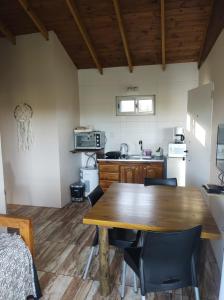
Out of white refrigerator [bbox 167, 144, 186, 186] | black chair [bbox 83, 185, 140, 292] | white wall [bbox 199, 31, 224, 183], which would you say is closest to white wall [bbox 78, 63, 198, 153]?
white refrigerator [bbox 167, 144, 186, 186]

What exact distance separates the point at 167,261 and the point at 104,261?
67 centimetres

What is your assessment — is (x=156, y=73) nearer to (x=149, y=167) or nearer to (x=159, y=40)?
(x=159, y=40)

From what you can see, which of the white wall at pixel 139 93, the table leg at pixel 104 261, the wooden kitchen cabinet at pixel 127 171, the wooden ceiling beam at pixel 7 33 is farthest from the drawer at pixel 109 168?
the wooden ceiling beam at pixel 7 33

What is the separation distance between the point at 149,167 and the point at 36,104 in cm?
227

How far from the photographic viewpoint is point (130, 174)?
13.4 ft

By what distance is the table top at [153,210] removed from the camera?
63.5 inches

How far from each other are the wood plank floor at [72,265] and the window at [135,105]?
7.40ft

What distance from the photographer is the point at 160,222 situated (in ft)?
5.41

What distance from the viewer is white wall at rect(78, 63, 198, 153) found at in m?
4.27

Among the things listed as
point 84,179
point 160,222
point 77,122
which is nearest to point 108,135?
point 77,122

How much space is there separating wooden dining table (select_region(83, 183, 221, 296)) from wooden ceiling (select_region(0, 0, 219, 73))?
2372 millimetres

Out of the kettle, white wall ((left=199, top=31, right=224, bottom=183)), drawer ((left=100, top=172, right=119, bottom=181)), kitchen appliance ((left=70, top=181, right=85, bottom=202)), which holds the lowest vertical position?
kitchen appliance ((left=70, top=181, right=85, bottom=202))

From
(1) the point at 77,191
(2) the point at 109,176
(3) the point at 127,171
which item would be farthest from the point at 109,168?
(1) the point at 77,191

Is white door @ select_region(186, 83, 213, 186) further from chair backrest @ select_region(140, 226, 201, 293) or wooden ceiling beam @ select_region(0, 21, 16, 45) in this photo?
wooden ceiling beam @ select_region(0, 21, 16, 45)
